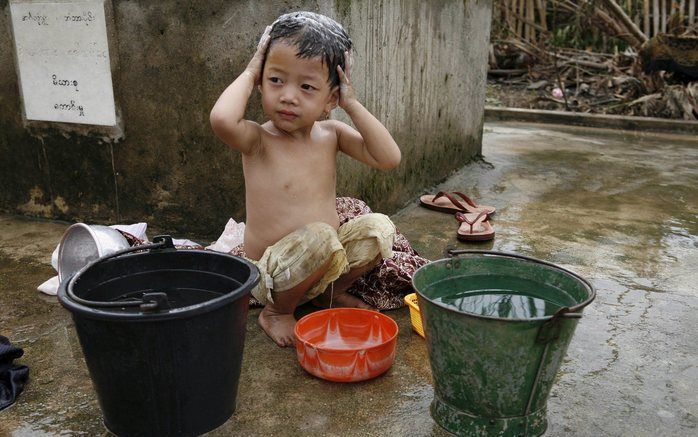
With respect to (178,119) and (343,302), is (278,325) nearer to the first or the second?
(343,302)

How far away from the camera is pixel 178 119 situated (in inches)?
138

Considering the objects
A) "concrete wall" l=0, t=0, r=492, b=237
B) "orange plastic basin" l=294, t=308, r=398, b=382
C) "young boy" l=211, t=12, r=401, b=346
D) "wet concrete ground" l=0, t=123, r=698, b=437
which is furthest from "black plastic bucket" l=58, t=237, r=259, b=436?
"concrete wall" l=0, t=0, r=492, b=237

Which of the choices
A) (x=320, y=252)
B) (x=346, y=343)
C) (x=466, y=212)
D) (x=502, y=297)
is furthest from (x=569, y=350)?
(x=466, y=212)

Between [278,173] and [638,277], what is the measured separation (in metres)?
1.86

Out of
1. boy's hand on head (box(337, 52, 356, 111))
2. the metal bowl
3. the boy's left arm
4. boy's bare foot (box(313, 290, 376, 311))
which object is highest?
boy's hand on head (box(337, 52, 356, 111))

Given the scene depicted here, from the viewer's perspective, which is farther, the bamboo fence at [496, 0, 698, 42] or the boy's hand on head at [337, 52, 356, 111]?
the bamboo fence at [496, 0, 698, 42]

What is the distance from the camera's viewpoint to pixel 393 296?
279 centimetres

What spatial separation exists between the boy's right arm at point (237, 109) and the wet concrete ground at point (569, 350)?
0.77 meters

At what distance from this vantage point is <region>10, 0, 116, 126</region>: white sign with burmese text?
3.56 metres

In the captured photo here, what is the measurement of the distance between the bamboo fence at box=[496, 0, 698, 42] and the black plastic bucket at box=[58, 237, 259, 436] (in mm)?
10012

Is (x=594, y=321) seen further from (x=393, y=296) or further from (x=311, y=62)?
(x=311, y=62)

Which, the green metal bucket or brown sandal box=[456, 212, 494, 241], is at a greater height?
the green metal bucket

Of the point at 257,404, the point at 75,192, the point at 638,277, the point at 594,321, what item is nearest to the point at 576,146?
the point at 638,277

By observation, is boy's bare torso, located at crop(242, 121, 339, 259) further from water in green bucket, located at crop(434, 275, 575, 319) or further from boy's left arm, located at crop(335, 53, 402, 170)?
water in green bucket, located at crop(434, 275, 575, 319)
